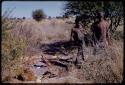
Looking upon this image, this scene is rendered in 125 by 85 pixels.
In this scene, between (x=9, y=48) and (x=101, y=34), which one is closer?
(x=9, y=48)

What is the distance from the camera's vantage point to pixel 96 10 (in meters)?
15.9

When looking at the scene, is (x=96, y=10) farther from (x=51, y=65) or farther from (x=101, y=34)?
(x=51, y=65)

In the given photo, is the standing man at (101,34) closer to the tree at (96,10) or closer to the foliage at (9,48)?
the foliage at (9,48)

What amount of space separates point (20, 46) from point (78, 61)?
1.90m

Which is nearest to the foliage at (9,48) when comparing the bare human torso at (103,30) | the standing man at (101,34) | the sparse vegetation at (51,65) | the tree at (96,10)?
the sparse vegetation at (51,65)

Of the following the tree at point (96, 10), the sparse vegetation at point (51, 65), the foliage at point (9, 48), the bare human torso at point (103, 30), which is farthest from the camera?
the tree at point (96, 10)

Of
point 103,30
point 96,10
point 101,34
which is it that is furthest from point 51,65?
point 96,10

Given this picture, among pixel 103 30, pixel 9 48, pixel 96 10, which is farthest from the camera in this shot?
pixel 96 10

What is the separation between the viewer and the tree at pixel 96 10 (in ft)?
52.1

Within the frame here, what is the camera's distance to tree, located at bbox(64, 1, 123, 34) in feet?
52.1

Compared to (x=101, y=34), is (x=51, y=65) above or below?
below

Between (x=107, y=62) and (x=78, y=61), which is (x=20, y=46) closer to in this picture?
(x=78, y=61)

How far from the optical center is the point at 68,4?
60.3ft

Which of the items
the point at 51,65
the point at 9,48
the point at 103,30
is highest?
the point at 103,30
